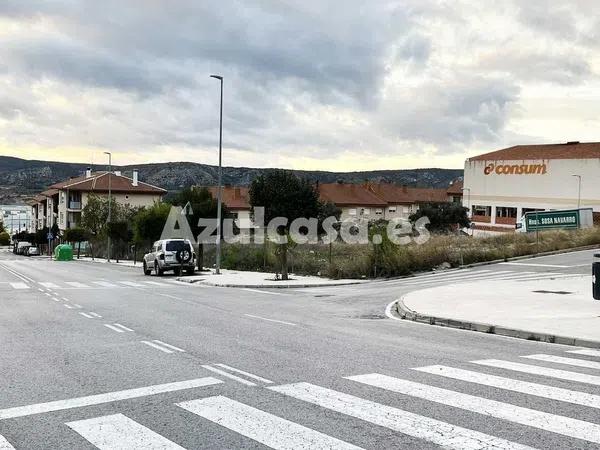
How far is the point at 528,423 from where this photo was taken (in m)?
5.87

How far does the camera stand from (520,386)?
24.5 ft

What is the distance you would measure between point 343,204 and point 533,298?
97071 mm

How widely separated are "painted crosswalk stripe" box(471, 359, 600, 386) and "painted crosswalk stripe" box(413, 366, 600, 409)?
0.66 metres

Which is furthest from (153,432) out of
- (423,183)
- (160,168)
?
(423,183)

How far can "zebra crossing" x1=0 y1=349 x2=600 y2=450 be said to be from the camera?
17.6ft

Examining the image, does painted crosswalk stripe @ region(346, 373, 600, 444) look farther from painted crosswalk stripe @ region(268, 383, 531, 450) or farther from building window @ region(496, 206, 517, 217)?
building window @ region(496, 206, 517, 217)

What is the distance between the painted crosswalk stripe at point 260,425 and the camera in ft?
17.3

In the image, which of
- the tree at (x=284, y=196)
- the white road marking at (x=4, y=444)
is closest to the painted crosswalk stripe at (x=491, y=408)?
the white road marking at (x=4, y=444)

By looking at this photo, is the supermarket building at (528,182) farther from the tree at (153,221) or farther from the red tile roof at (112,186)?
the tree at (153,221)

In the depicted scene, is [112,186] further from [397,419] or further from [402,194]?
[397,419]

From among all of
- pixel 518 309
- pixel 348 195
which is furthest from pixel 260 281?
pixel 348 195

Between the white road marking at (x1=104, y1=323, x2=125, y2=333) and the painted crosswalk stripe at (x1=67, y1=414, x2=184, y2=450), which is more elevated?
the painted crosswalk stripe at (x1=67, y1=414, x2=184, y2=450)

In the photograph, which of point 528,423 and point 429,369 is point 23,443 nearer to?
point 528,423

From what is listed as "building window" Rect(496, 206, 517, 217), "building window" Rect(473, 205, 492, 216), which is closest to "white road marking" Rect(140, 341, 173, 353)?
"building window" Rect(496, 206, 517, 217)
